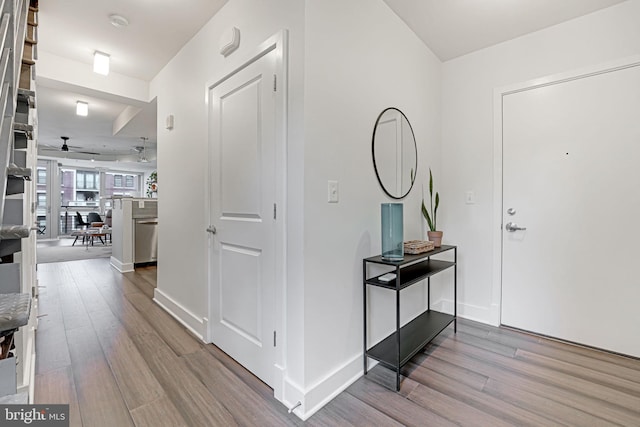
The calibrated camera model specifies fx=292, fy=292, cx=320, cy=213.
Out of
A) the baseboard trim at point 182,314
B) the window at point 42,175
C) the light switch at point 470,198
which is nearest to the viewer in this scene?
the baseboard trim at point 182,314

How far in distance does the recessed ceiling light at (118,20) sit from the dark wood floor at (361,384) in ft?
8.17

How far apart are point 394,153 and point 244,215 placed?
1165mm

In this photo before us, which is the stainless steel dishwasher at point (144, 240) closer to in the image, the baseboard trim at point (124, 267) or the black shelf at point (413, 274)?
the baseboard trim at point (124, 267)

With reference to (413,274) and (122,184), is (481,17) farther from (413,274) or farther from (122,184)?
(122,184)

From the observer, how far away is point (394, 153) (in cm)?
216

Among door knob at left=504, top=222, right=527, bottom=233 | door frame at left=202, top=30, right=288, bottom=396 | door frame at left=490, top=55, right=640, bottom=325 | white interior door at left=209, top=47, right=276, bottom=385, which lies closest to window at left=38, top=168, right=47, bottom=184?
white interior door at left=209, top=47, right=276, bottom=385

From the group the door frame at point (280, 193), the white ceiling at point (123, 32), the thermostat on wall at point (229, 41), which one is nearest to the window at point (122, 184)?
the white ceiling at point (123, 32)

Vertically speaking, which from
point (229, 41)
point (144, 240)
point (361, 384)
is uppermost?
point (229, 41)

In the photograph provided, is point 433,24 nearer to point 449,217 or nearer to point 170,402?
point 449,217

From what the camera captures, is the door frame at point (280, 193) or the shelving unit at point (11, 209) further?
the door frame at point (280, 193)

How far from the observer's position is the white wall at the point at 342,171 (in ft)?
5.04

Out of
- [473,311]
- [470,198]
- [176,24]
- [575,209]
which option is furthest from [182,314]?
[575,209]

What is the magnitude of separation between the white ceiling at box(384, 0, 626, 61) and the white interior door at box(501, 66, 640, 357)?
0.49m

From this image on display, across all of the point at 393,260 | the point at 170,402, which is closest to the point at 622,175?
the point at 393,260
